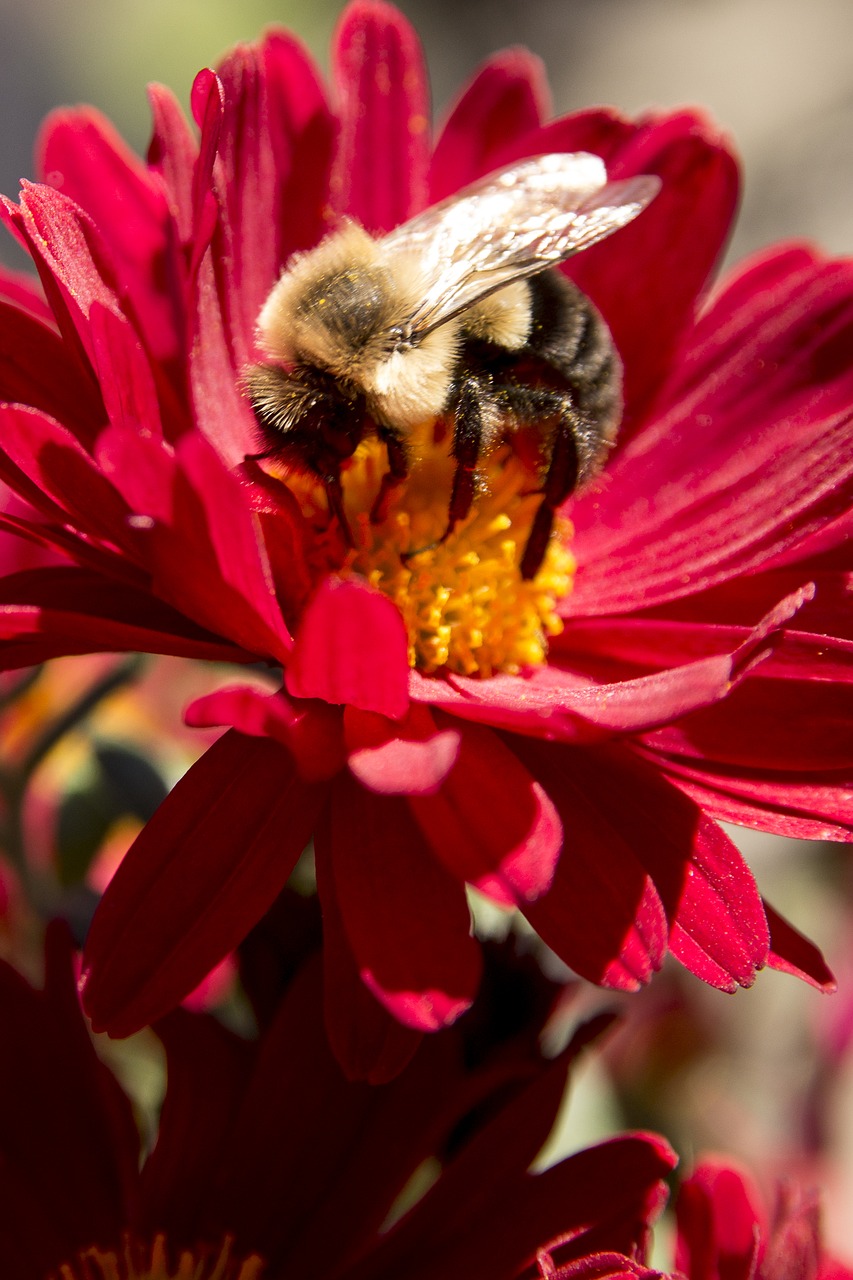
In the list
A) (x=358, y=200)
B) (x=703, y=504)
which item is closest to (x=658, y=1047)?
Answer: (x=703, y=504)

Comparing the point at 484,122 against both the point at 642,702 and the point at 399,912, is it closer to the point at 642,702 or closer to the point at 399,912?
the point at 642,702

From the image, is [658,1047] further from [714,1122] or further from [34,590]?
[34,590]

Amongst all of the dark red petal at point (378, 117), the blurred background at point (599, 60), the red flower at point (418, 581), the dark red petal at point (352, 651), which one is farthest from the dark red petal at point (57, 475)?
the blurred background at point (599, 60)

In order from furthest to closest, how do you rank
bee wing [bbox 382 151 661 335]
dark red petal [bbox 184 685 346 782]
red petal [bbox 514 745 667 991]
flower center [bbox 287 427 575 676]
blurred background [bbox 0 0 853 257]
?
blurred background [bbox 0 0 853 257] < flower center [bbox 287 427 575 676] < bee wing [bbox 382 151 661 335] < red petal [bbox 514 745 667 991] < dark red petal [bbox 184 685 346 782]

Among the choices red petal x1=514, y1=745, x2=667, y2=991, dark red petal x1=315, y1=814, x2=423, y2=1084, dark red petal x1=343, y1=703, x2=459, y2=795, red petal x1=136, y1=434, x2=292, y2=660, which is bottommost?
dark red petal x1=315, y1=814, x2=423, y2=1084

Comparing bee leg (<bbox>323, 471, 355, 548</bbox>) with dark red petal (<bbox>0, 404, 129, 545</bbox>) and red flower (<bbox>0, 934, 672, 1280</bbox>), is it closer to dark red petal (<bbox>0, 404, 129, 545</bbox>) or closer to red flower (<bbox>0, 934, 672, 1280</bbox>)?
dark red petal (<bbox>0, 404, 129, 545</bbox>)

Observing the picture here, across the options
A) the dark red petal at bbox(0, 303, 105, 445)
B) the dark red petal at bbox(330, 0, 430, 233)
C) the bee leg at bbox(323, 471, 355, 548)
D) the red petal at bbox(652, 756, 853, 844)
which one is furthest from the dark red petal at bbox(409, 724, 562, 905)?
the dark red petal at bbox(330, 0, 430, 233)

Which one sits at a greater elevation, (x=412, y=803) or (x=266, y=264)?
(x=266, y=264)
